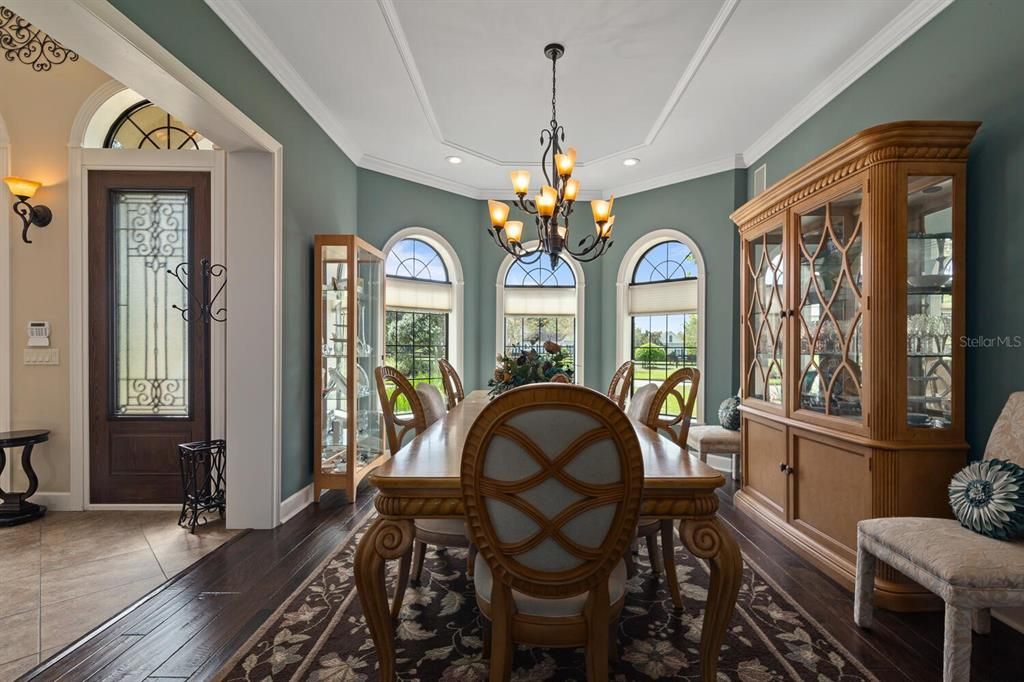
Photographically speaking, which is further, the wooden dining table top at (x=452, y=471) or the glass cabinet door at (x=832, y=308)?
the glass cabinet door at (x=832, y=308)

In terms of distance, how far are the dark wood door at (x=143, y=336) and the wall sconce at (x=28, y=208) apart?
0.94 ft

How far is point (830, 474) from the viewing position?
8.90ft

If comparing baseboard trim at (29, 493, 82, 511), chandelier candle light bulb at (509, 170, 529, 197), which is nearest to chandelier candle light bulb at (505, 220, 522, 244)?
chandelier candle light bulb at (509, 170, 529, 197)

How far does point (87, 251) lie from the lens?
3570mm

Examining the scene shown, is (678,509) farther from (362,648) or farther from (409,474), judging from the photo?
(362,648)

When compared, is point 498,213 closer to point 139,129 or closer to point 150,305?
point 150,305

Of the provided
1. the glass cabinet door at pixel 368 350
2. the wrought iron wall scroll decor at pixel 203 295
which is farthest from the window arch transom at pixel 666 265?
the wrought iron wall scroll decor at pixel 203 295

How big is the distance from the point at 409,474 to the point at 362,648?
93cm

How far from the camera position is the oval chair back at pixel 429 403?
2764 mm

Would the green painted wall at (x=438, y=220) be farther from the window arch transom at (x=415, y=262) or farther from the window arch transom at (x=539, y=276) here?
the window arch transom at (x=539, y=276)

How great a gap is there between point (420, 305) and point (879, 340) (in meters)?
4.20

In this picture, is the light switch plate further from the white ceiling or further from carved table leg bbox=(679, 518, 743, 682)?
carved table leg bbox=(679, 518, 743, 682)

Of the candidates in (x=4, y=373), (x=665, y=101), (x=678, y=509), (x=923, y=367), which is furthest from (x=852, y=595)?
(x=4, y=373)

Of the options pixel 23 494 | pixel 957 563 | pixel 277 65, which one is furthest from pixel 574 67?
pixel 23 494
